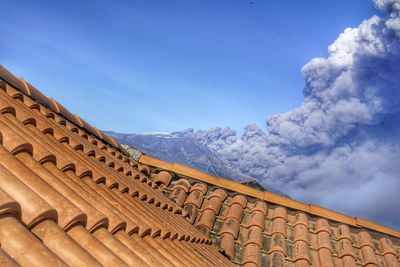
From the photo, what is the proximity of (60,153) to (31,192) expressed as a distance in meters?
0.93

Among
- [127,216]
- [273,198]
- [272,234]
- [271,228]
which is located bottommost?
[127,216]

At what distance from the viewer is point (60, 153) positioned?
2.22 metres

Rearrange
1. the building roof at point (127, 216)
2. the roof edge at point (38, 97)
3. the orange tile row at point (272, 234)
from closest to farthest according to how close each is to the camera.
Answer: the building roof at point (127, 216), the roof edge at point (38, 97), the orange tile row at point (272, 234)

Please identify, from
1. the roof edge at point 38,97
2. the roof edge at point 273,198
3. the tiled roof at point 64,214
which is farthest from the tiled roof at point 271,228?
the tiled roof at point 64,214

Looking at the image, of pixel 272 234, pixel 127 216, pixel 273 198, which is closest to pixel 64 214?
pixel 127 216

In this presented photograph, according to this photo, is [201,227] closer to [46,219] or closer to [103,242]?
[103,242]

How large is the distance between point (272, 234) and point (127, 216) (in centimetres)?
277

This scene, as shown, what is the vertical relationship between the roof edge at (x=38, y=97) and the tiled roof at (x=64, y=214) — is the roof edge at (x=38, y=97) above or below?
above

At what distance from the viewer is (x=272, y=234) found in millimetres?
4441

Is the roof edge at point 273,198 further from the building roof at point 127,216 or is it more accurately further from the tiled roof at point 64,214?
the tiled roof at point 64,214

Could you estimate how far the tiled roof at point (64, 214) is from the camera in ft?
3.72

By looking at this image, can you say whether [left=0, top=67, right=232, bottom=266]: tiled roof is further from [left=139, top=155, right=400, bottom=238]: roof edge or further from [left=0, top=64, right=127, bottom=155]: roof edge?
[left=139, top=155, right=400, bottom=238]: roof edge

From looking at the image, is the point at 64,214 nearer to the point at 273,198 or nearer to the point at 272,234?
the point at 272,234

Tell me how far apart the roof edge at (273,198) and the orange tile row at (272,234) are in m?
0.10
